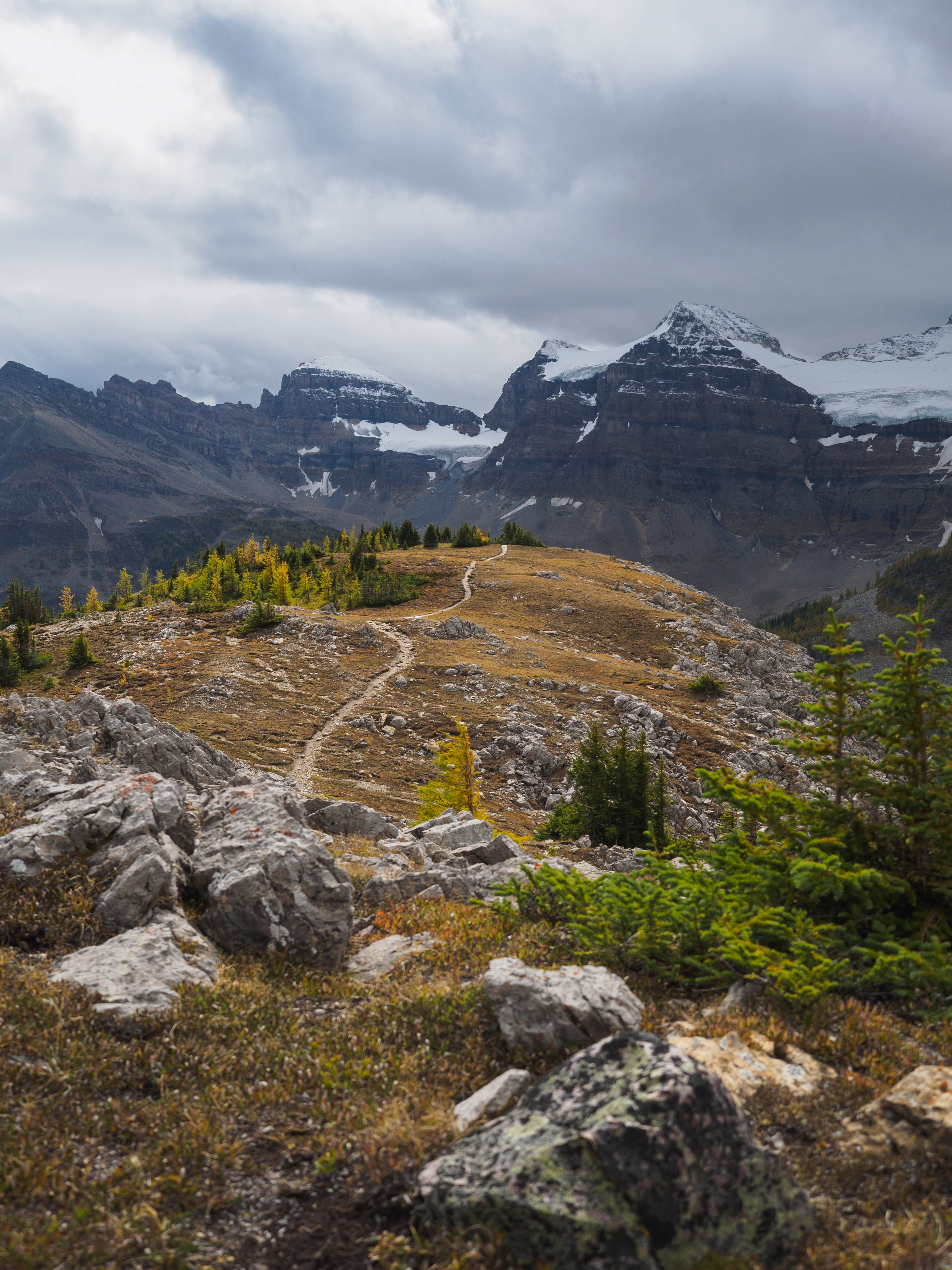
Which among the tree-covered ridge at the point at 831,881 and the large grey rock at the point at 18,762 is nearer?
the tree-covered ridge at the point at 831,881

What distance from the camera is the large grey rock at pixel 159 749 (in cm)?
2238

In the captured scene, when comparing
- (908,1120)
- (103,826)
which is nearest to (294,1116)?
(908,1120)

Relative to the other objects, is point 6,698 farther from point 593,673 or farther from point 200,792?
point 593,673

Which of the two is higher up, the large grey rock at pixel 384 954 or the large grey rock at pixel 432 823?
the large grey rock at pixel 384 954

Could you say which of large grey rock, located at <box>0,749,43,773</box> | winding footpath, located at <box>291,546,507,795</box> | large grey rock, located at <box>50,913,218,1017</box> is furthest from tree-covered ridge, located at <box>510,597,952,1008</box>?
winding footpath, located at <box>291,546,507,795</box>

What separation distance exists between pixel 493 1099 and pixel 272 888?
5.26 metres

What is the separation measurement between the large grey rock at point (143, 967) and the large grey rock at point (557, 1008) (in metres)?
4.04

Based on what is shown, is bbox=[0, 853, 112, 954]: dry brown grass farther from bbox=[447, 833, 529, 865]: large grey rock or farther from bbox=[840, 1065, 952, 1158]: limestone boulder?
bbox=[840, 1065, 952, 1158]: limestone boulder

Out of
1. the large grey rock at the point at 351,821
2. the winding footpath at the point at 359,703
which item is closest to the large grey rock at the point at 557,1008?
the large grey rock at the point at 351,821

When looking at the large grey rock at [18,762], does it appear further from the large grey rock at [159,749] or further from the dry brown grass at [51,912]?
the dry brown grass at [51,912]

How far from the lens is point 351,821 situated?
21766mm

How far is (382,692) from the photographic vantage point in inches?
1783

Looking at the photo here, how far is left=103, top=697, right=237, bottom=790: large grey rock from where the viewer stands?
22.4 metres

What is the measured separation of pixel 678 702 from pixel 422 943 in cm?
4655
